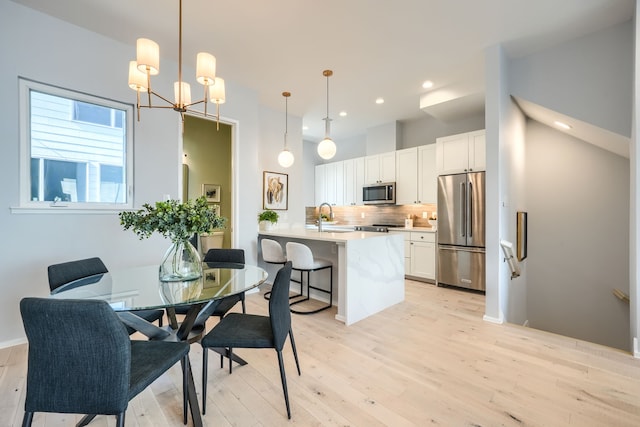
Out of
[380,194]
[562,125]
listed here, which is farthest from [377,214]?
[562,125]

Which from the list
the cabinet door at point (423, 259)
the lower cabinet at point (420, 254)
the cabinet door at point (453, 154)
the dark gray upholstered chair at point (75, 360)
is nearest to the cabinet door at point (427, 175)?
the cabinet door at point (453, 154)

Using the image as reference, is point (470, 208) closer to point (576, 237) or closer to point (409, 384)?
point (576, 237)

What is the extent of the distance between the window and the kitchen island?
2.01 m

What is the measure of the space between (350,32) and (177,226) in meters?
2.50

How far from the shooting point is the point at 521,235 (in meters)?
3.85

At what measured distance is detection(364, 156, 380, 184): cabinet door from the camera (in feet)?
19.1

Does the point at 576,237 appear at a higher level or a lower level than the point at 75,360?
higher

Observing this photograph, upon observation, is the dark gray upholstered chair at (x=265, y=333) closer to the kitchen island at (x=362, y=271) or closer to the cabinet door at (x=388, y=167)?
the kitchen island at (x=362, y=271)

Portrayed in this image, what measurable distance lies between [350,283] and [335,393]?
1.23m

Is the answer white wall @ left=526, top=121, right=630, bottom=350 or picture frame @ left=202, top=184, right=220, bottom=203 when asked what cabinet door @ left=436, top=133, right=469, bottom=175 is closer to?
white wall @ left=526, top=121, right=630, bottom=350

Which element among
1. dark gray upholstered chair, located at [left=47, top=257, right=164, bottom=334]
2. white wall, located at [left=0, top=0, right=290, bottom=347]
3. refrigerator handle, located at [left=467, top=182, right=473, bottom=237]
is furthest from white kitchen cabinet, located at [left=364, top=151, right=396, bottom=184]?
dark gray upholstered chair, located at [left=47, top=257, right=164, bottom=334]

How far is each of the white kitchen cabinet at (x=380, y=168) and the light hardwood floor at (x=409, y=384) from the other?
134 inches

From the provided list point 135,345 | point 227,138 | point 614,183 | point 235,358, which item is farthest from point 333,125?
point 135,345

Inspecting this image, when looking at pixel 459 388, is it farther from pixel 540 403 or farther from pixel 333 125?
pixel 333 125
